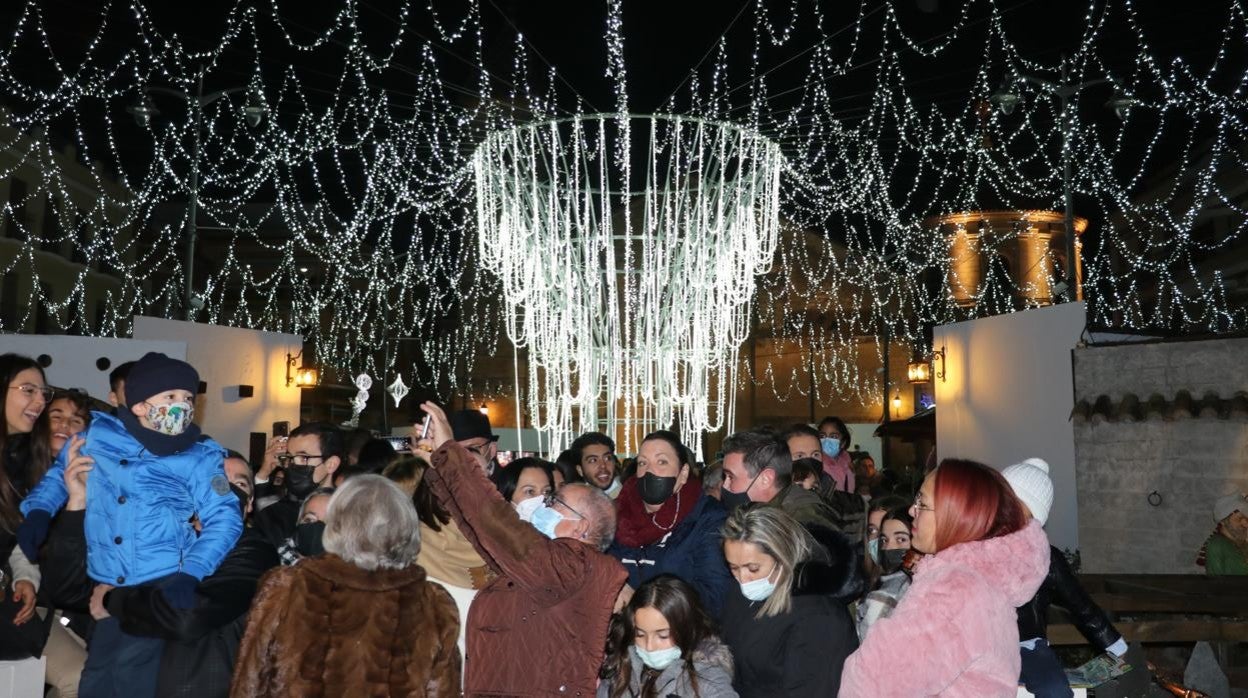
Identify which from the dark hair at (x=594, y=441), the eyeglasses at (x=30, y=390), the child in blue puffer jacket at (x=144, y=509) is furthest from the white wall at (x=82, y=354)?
the child in blue puffer jacket at (x=144, y=509)

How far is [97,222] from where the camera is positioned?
1442 inches

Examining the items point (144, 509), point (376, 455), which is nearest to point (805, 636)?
point (144, 509)

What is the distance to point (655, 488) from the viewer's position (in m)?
5.58

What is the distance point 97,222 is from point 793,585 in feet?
121

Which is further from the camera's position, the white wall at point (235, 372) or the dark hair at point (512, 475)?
the white wall at point (235, 372)

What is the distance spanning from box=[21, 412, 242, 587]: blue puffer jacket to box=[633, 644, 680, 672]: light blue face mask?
152cm

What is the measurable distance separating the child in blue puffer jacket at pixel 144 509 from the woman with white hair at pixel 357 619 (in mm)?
379

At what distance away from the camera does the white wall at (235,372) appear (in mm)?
15188

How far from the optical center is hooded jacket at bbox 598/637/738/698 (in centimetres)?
420

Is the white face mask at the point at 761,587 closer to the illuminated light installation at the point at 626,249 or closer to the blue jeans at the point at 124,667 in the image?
the blue jeans at the point at 124,667

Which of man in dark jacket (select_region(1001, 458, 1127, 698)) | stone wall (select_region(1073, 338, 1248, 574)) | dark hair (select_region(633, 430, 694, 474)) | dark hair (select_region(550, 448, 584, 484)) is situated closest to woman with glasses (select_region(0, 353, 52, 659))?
dark hair (select_region(633, 430, 694, 474))

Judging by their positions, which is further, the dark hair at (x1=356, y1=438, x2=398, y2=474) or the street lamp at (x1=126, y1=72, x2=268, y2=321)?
the street lamp at (x1=126, y1=72, x2=268, y2=321)

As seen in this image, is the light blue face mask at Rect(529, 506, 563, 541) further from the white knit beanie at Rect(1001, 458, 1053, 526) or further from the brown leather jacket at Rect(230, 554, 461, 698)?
the white knit beanie at Rect(1001, 458, 1053, 526)

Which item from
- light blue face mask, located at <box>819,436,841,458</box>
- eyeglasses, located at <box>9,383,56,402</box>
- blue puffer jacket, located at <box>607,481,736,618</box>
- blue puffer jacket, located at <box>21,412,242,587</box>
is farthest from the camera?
light blue face mask, located at <box>819,436,841,458</box>
